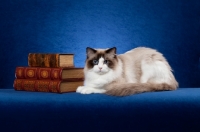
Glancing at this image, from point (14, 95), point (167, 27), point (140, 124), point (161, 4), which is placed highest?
point (161, 4)

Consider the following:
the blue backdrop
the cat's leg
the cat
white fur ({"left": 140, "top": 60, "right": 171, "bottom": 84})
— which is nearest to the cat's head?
the cat

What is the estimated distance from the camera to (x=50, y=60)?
219 centimetres

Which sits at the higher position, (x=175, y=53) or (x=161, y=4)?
(x=161, y=4)

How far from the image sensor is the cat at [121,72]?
2.11 metres

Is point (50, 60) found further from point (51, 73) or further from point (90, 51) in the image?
point (90, 51)

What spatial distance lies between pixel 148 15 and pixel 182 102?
105 centimetres

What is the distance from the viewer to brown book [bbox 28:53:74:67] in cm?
216

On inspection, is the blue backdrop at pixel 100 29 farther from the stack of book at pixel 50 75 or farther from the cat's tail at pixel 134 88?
the cat's tail at pixel 134 88

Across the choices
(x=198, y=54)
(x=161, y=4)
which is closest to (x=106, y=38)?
(x=161, y=4)

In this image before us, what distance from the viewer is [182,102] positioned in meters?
1.76

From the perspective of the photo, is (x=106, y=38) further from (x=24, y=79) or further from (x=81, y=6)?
(x=24, y=79)

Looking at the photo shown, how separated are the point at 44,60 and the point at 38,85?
0.16 metres

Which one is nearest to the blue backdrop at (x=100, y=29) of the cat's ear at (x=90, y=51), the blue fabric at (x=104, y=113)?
the cat's ear at (x=90, y=51)

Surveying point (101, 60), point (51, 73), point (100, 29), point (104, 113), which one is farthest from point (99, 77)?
point (100, 29)
